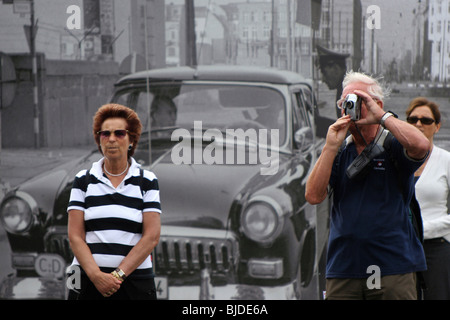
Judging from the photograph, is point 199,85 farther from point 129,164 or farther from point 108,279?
point 108,279

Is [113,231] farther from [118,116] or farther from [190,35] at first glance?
[190,35]

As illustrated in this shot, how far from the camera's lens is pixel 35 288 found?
4.21 metres

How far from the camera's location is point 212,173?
4023mm

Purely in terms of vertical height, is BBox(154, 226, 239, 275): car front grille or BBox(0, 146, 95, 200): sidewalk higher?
BBox(0, 146, 95, 200): sidewalk

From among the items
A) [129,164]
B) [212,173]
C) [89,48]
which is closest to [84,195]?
[129,164]

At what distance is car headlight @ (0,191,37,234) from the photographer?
4.17 meters

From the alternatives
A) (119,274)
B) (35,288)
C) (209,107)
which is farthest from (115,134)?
(35,288)

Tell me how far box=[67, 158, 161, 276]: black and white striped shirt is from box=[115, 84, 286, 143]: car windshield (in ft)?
5.52

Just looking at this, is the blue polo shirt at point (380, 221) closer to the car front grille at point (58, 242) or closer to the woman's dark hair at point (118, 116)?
the woman's dark hair at point (118, 116)

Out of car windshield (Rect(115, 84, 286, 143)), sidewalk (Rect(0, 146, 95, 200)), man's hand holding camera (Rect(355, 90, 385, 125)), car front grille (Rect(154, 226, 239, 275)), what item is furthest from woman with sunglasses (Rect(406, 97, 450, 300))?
sidewalk (Rect(0, 146, 95, 200))

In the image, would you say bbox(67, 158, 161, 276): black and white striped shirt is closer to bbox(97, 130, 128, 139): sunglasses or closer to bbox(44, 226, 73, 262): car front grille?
bbox(97, 130, 128, 139): sunglasses

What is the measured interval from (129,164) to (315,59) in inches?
76.7

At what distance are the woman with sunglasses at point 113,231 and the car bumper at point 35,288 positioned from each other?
182 cm

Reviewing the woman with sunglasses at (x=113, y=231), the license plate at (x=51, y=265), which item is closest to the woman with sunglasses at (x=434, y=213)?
the woman with sunglasses at (x=113, y=231)
